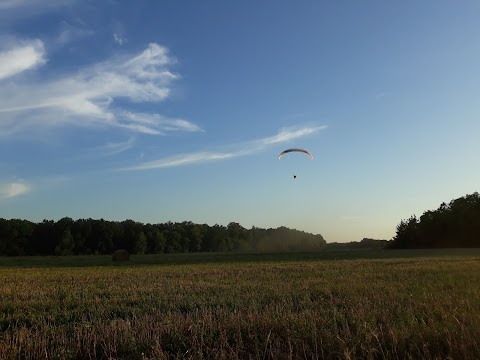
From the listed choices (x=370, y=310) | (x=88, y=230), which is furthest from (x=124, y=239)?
(x=370, y=310)

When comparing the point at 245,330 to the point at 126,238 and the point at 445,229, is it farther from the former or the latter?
the point at 126,238

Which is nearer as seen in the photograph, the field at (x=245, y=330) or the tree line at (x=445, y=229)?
the field at (x=245, y=330)

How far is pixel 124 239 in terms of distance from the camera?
121438 mm

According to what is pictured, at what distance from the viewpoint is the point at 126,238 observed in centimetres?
12169

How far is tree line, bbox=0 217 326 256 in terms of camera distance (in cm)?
10594

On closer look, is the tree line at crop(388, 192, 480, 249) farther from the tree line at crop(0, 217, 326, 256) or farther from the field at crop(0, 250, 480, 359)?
the field at crop(0, 250, 480, 359)

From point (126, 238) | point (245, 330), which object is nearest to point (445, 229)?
point (126, 238)

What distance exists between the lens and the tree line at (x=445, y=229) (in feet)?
305

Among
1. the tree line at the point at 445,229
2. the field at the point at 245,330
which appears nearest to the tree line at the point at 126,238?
the tree line at the point at 445,229

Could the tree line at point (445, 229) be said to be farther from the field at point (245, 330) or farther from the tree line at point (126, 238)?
the field at point (245, 330)

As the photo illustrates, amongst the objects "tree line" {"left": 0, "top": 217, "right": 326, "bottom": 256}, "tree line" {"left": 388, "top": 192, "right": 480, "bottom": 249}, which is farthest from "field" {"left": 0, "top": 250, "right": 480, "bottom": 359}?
"tree line" {"left": 0, "top": 217, "right": 326, "bottom": 256}

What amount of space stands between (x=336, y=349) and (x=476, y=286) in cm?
1140

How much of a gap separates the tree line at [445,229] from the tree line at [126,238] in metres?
23.3

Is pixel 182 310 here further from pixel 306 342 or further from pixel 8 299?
pixel 8 299
